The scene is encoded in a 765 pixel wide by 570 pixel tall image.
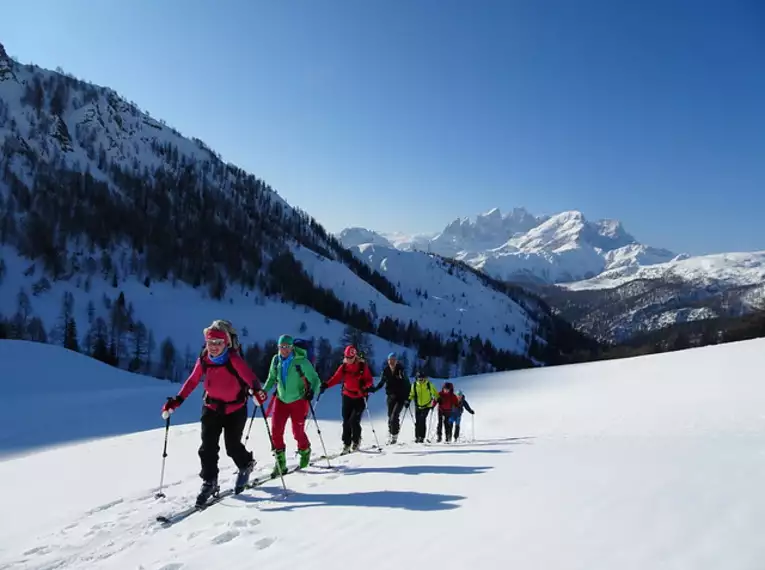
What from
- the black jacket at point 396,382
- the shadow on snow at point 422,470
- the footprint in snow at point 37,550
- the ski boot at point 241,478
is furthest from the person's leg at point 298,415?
the black jacket at point 396,382

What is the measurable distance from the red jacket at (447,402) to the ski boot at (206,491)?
1142 cm

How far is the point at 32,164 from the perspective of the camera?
531 feet

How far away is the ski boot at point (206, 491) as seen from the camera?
822 centimetres

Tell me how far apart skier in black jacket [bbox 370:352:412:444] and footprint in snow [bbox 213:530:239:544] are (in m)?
8.60

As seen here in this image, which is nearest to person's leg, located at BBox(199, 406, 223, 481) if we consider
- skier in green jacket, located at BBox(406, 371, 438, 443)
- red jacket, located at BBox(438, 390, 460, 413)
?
skier in green jacket, located at BBox(406, 371, 438, 443)

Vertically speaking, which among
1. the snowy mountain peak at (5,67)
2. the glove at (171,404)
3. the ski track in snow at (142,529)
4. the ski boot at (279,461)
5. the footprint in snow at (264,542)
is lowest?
the ski track in snow at (142,529)

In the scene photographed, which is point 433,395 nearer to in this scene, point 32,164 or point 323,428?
point 323,428

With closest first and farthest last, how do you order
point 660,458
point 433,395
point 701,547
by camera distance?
point 701,547, point 660,458, point 433,395

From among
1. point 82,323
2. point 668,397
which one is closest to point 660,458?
point 668,397

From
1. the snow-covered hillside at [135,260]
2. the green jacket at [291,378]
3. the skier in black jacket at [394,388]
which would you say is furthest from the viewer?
the snow-covered hillside at [135,260]

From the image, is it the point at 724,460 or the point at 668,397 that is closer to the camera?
the point at 724,460

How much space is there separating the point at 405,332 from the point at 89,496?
170 m

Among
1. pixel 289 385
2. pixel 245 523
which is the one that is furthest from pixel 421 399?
pixel 245 523

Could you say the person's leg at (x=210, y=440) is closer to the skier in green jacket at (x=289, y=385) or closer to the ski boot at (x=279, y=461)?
the ski boot at (x=279, y=461)
